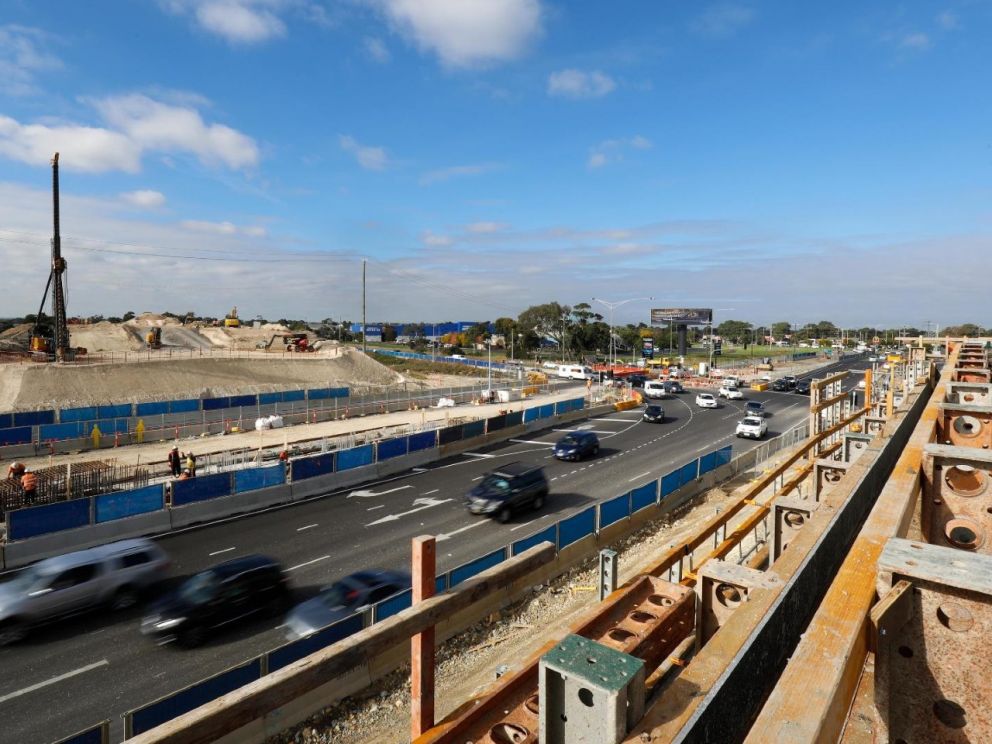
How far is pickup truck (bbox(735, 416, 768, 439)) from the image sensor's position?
3434 cm

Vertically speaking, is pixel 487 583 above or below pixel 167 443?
above

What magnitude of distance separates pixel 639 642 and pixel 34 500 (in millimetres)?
25088

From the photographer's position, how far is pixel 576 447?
29141mm

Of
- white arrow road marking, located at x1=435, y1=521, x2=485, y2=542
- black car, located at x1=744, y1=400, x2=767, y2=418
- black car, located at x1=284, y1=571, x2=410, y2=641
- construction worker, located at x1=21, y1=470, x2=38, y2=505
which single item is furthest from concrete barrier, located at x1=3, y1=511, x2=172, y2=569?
black car, located at x1=744, y1=400, x2=767, y2=418

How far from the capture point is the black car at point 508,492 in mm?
19766

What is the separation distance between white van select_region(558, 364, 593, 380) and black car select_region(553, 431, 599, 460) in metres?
44.3

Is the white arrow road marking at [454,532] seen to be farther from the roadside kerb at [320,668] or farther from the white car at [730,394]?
the white car at [730,394]

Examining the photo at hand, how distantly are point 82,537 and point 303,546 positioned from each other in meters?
6.74

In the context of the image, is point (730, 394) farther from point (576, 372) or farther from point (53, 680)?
point (53, 680)

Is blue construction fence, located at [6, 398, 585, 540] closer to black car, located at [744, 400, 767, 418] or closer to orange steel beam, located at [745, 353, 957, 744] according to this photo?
orange steel beam, located at [745, 353, 957, 744]

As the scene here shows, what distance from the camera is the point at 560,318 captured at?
12550 centimetres

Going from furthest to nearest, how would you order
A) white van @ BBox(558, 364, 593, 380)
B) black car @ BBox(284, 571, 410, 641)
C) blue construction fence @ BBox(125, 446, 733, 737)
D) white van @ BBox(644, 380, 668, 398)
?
1. white van @ BBox(558, 364, 593, 380)
2. white van @ BBox(644, 380, 668, 398)
3. black car @ BBox(284, 571, 410, 641)
4. blue construction fence @ BBox(125, 446, 733, 737)

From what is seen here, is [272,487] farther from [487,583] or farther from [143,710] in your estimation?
[487,583]

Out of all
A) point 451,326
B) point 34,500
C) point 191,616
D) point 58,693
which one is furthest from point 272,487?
point 451,326
